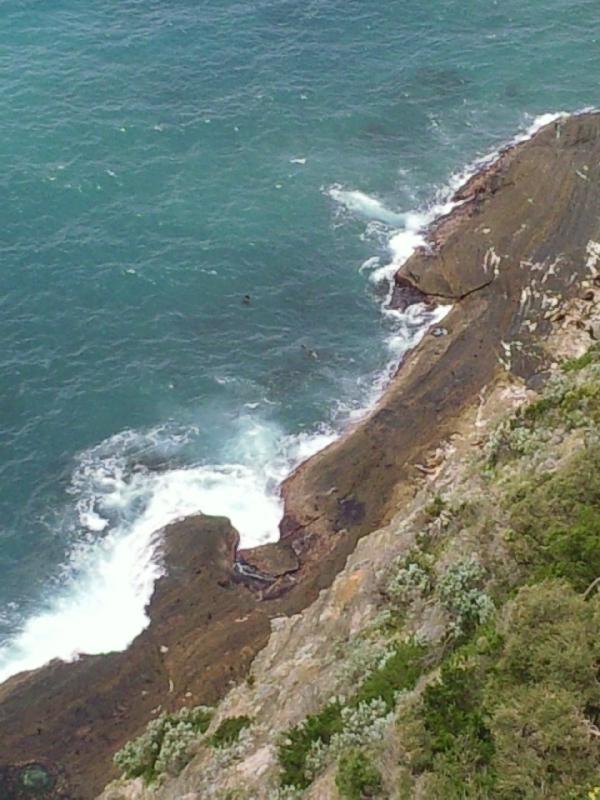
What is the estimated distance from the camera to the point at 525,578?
3103 centimetres

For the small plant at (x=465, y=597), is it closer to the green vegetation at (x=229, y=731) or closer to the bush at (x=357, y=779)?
the bush at (x=357, y=779)

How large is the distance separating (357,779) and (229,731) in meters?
12.4

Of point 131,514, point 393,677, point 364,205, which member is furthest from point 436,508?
point 364,205

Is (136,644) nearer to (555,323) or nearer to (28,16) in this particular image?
(555,323)

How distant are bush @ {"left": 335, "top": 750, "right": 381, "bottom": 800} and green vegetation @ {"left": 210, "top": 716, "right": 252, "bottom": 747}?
425 inches

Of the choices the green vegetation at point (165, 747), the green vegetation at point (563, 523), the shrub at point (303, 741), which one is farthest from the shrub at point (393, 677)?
the green vegetation at point (165, 747)

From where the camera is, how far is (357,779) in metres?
26.8

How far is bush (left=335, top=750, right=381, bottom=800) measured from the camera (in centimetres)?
2666

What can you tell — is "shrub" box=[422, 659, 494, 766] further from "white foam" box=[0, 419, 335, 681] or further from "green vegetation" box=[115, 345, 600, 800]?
"white foam" box=[0, 419, 335, 681]

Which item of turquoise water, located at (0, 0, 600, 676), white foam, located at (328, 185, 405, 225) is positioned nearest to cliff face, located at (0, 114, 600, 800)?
turquoise water, located at (0, 0, 600, 676)

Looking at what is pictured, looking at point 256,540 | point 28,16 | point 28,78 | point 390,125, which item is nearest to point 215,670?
point 256,540

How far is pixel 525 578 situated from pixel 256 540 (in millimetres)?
32136

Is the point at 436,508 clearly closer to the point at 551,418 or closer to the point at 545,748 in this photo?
the point at 551,418

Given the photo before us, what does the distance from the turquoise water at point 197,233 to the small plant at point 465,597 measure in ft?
96.4
